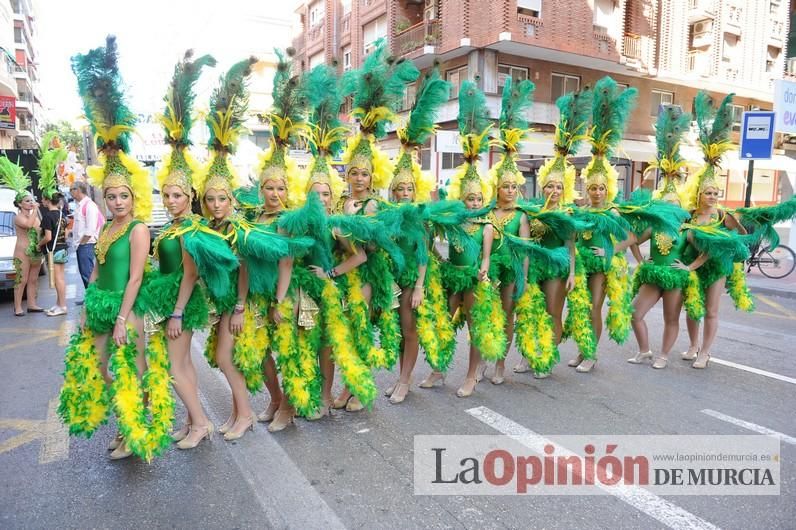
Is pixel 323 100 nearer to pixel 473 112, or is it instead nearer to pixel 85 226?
pixel 473 112

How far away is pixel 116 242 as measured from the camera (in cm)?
336

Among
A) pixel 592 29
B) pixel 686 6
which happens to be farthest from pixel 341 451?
pixel 686 6

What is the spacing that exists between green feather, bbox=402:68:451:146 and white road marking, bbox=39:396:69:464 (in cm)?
312

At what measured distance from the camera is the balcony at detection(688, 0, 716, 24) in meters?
26.7

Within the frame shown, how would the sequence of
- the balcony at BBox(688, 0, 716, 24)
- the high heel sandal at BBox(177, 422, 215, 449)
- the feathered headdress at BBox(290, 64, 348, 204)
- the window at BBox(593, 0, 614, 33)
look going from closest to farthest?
1. the high heel sandal at BBox(177, 422, 215, 449)
2. the feathered headdress at BBox(290, 64, 348, 204)
3. the window at BBox(593, 0, 614, 33)
4. the balcony at BBox(688, 0, 716, 24)

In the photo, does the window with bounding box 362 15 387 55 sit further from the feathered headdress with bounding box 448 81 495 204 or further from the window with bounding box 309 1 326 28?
the feathered headdress with bounding box 448 81 495 204

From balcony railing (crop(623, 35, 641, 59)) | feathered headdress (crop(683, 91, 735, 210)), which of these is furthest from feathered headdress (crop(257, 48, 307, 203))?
balcony railing (crop(623, 35, 641, 59))

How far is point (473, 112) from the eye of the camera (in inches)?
187

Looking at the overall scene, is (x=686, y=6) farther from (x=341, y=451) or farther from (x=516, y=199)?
(x=341, y=451)

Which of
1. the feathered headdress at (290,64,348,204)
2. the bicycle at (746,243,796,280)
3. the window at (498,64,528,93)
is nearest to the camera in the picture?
the feathered headdress at (290,64,348,204)

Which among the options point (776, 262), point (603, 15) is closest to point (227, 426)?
point (776, 262)

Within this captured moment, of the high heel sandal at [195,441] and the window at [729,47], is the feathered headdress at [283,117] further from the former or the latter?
the window at [729,47]

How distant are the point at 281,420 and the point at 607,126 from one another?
11.8 ft

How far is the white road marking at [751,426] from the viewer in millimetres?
3846
